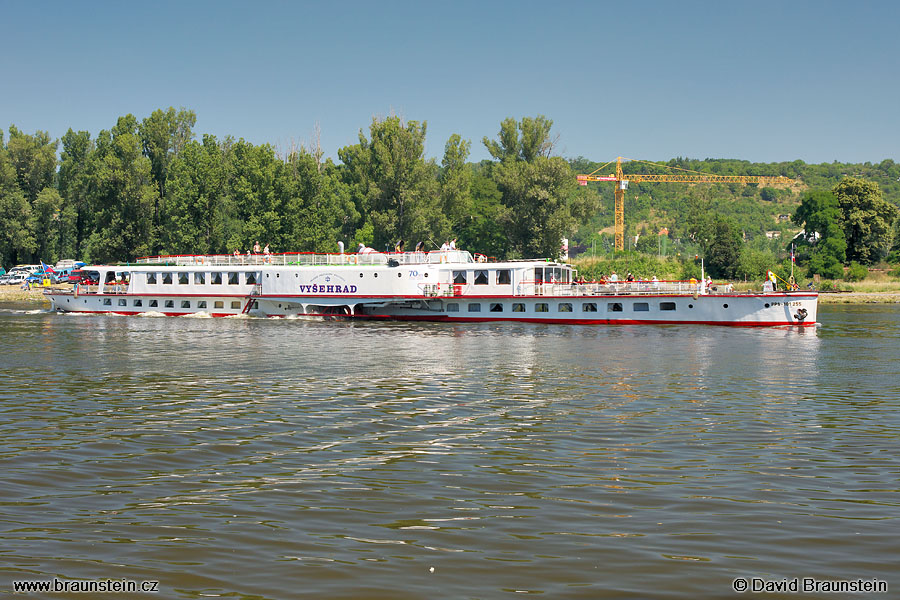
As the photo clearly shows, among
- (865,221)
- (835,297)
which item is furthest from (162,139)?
(865,221)

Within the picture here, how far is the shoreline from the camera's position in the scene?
254ft

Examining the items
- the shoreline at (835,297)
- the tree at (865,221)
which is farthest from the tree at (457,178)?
the tree at (865,221)

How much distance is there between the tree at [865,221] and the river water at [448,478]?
2991 inches

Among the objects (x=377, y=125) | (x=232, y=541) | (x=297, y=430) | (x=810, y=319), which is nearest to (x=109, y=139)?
(x=377, y=125)

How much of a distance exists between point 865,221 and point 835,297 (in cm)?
2118

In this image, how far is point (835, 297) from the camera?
80.0 meters

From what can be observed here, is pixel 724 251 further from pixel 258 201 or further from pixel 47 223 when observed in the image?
pixel 47 223

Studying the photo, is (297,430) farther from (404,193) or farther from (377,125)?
(377,125)

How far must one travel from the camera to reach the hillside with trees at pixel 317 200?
79.1 m

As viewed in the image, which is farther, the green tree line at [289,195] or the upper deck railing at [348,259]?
the green tree line at [289,195]

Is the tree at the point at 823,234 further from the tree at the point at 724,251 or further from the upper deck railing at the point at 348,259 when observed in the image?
the upper deck railing at the point at 348,259

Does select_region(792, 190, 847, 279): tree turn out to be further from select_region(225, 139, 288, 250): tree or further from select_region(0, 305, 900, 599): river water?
select_region(0, 305, 900, 599): river water

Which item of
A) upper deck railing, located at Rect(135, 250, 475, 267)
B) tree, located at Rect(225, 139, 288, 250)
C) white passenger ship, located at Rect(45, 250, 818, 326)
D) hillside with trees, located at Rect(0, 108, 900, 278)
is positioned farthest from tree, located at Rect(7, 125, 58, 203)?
upper deck railing, located at Rect(135, 250, 475, 267)

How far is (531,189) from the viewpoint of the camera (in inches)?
3219
